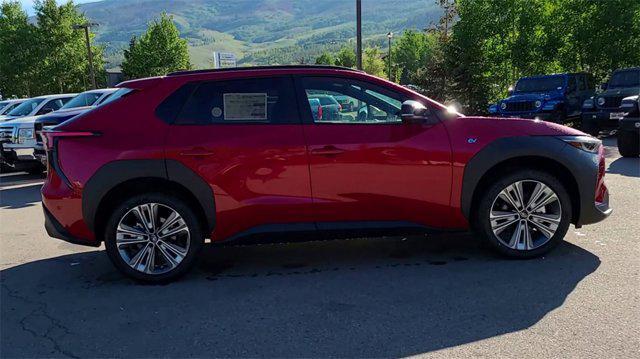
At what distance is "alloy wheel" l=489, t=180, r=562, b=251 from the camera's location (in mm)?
4578

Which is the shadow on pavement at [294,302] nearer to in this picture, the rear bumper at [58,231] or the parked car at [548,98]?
the rear bumper at [58,231]

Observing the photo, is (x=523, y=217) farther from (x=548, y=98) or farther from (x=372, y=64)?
(x=372, y=64)

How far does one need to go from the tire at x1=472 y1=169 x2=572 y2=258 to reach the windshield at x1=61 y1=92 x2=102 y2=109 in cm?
1117

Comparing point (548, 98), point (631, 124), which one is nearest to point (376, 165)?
point (631, 124)

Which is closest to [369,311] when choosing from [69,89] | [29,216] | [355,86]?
[355,86]

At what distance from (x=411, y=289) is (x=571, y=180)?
1.81 m

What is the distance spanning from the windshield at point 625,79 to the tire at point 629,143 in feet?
17.2

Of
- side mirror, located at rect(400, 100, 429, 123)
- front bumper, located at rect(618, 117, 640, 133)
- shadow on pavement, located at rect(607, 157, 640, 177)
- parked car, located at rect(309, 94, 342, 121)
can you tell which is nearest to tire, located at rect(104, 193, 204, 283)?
parked car, located at rect(309, 94, 342, 121)

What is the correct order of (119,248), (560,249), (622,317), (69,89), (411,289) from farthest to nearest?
(69,89)
(560,249)
(119,248)
(411,289)
(622,317)

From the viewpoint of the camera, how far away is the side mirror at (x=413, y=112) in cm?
431

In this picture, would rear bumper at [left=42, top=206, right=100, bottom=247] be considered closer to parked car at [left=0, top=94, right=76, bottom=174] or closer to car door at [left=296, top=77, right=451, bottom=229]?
car door at [left=296, top=77, right=451, bottom=229]

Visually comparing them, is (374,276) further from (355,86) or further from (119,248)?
(119,248)

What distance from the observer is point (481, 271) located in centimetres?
445

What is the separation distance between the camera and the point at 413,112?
4.33 m
